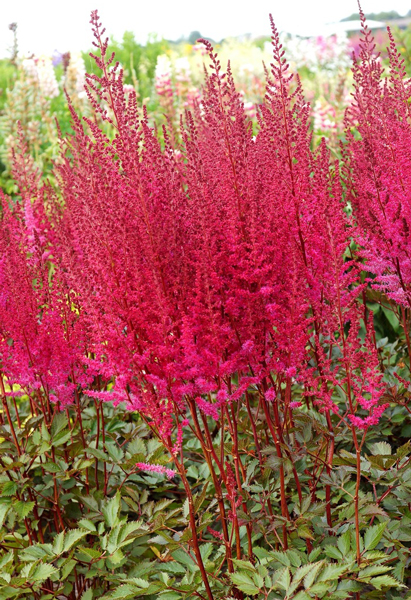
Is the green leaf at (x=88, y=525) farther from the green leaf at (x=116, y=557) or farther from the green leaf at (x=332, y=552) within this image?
the green leaf at (x=332, y=552)

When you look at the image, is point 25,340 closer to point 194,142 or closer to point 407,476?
point 194,142

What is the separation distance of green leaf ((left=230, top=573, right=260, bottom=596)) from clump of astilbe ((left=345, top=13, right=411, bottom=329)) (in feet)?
3.64

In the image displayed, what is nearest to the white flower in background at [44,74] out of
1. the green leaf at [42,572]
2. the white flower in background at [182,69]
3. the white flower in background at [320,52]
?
the white flower in background at [182,69]

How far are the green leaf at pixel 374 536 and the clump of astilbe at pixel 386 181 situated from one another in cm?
83

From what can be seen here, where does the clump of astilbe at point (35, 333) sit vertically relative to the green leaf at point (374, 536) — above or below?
above

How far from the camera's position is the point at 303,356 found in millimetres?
1857

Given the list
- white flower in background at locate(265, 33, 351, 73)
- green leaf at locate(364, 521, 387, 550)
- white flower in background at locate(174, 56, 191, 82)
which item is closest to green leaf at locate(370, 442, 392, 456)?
green leaf at locate(364, 521, 387, 550)

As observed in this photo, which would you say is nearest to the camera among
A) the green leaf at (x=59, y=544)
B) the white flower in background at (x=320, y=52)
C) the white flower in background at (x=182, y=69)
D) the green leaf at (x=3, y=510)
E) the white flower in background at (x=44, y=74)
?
the green leaf at (x=59, y=544)

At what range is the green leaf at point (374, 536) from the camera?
1820 millimetres

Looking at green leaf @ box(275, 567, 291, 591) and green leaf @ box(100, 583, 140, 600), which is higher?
green leaf @ box(275, 567, 291, 591)

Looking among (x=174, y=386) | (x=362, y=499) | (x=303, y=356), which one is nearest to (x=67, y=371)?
(x=174, y=386)

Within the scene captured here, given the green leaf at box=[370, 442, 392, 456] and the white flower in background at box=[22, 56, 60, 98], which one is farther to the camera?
the white flower in background at box=[22, 56, 60, 98]

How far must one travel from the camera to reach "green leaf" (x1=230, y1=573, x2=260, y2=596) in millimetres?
1681

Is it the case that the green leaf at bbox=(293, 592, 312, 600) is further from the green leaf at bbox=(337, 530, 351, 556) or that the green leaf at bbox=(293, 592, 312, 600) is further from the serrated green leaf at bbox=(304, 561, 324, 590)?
the green leaf at bbox=(337, 530, 351, 556)
